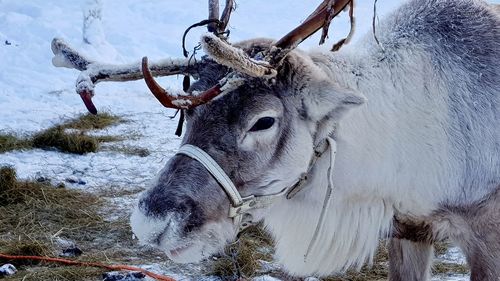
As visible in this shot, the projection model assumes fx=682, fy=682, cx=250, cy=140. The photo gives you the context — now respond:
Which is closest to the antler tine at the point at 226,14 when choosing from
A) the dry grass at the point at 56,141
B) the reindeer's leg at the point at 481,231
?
the reindeer's leg at the point at 481,231

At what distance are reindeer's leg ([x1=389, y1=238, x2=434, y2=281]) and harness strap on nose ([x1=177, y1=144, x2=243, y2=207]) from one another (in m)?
1.16

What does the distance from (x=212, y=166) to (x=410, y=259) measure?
1.35 m

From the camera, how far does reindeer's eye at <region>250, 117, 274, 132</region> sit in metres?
2.46

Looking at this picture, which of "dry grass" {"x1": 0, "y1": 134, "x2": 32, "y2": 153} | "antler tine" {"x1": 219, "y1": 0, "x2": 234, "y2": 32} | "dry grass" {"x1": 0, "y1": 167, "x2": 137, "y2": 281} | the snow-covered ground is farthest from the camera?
"dry grass" {"x1": 0, "y1": 134, "x2": 32, "y2": 153}

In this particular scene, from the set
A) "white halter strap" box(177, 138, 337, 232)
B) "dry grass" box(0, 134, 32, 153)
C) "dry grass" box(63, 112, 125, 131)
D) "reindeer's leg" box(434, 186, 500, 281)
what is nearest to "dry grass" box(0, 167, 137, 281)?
"dry grass" box(0, 134, 32, 153)

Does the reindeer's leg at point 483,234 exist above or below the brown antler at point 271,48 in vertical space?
below

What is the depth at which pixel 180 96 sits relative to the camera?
7.86 ft

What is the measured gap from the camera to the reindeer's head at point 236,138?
2332mm

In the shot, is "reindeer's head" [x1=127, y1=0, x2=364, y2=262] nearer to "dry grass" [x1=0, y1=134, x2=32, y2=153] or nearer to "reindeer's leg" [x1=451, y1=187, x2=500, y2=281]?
"reindeer's leg" [x1=451, y1=187, x2=500, y2=281]

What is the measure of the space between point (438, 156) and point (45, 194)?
10.6 feet

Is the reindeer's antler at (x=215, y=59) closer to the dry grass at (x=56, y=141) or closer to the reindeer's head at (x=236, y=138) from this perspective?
the reindeer's head at (x=236, y=138)

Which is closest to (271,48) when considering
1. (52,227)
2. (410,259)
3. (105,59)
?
(410,259)

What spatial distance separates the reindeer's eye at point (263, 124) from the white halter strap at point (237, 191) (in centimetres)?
20

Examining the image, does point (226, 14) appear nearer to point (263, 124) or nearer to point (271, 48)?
point (271, 48)
